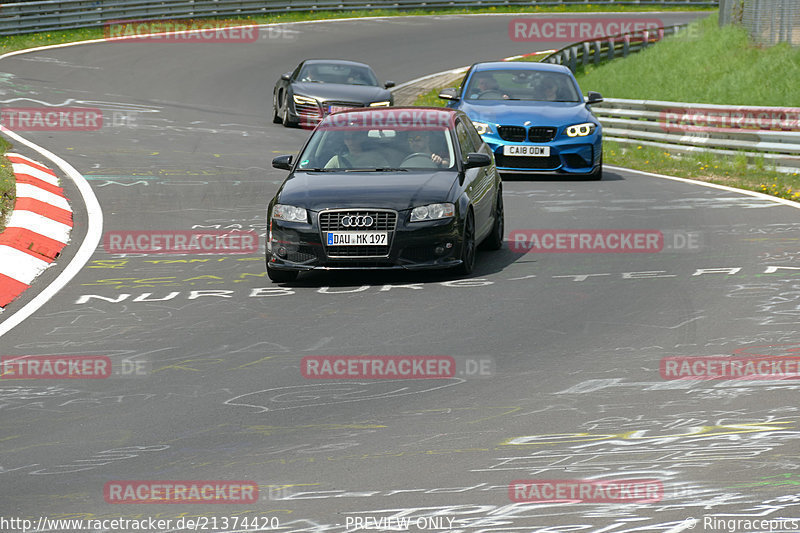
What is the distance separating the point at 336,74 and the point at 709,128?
27.8 feet

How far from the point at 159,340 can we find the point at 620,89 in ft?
79.4

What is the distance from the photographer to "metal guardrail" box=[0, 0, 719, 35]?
127ft

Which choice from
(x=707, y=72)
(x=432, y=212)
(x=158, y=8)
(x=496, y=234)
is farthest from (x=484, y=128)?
(x=158, y=8)

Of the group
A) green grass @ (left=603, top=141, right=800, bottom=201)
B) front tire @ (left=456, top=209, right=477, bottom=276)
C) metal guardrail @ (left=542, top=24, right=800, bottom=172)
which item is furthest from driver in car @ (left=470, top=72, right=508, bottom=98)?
front tire @ (left=456, top=209, right=477, bottom=276)

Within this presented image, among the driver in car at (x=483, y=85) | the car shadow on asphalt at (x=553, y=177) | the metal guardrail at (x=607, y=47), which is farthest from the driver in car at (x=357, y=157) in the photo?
the metal guardrail at (x=607, y=47)

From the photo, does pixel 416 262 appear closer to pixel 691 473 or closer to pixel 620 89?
pixel 691 473

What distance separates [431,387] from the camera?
7.71 metres

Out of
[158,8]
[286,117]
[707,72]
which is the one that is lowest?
[286,117]

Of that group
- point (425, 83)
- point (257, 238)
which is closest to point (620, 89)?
point (425, 83)

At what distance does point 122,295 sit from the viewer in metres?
10.8

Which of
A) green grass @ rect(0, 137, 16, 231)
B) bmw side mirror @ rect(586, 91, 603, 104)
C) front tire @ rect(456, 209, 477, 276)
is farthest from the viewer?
bmw side mirror @ rect(586, 91, 603, 104)

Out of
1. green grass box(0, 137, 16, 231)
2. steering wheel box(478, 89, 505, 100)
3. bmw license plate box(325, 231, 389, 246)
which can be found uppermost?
steering wheel box(478, 89, 505, 100)

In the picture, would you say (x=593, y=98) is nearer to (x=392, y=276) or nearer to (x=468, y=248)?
(x=468, y=248)

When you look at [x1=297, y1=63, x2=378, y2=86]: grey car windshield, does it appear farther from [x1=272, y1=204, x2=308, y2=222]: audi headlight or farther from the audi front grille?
the audi front grille
